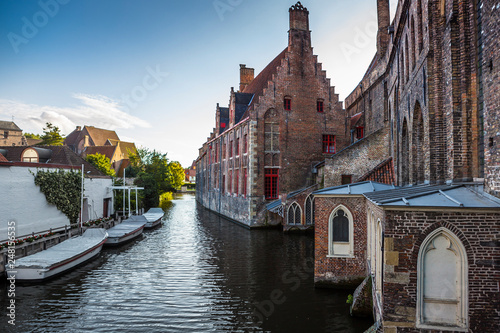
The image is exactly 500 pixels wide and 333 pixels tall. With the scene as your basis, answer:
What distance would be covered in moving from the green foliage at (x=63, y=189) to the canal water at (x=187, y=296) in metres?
3.47

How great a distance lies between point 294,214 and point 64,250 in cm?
1350

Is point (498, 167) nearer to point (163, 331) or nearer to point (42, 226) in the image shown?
point (163, 331)

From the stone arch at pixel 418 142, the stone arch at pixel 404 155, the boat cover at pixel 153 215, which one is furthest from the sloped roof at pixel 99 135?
the stone arch at pixel 418 142

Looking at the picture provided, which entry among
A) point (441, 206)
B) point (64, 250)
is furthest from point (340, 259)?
point (64, 250)

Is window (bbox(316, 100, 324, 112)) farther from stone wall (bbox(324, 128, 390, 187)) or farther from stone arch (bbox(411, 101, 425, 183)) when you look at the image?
stone arch (bbox(411, 101, 425, 183))

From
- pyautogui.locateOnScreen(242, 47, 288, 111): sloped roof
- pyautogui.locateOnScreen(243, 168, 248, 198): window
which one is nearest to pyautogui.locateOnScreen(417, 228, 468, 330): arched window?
pyautogui.locateOnScreen(243, 168, 248, 198): window

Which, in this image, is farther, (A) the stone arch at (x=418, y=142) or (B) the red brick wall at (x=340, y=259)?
(A) the stone arch at (x=418, y=142)

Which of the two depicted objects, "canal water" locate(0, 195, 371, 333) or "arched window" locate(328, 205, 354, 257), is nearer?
"canal water" locate(0, 195, 371, 333)

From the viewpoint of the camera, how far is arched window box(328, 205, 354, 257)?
1059 centimetres

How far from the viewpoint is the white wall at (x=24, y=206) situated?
14.3m

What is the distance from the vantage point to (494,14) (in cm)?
630

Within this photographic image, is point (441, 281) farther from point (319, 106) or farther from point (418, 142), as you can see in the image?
point (319, 106)

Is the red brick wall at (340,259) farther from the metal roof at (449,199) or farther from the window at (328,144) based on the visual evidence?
the window at (328,144)

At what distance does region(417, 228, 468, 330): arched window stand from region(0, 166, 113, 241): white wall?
50.2ft
